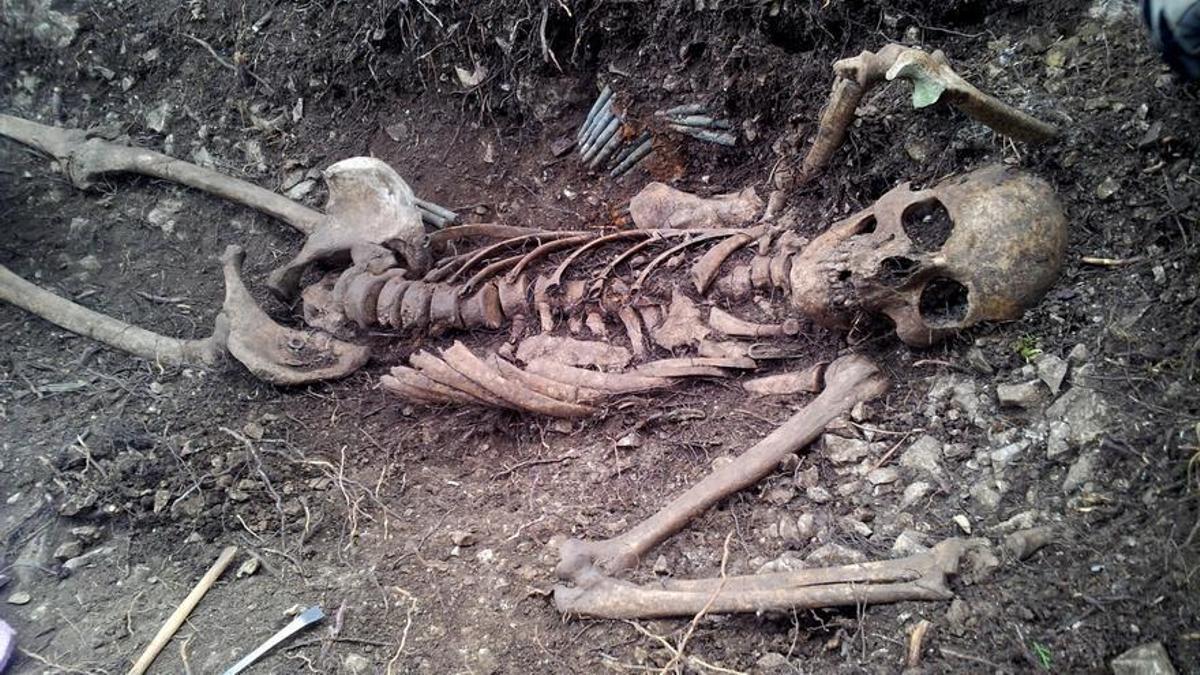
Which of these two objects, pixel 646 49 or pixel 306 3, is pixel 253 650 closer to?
pixel 646 49

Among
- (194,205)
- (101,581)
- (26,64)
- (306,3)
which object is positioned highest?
(306,3)

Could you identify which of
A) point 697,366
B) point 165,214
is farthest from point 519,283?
point 165,214

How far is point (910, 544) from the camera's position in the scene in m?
2.51

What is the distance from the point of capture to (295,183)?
4.72 m

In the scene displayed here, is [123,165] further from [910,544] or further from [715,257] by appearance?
[910,544]

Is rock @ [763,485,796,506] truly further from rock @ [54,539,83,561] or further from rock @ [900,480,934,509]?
rock @ [54,539,83,561]

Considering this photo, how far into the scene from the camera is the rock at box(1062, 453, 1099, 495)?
2.35m

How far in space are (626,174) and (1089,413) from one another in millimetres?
2457

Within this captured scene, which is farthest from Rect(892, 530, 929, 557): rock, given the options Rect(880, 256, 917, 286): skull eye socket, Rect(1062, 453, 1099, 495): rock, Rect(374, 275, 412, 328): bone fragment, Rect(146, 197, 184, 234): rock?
Rect(146, 197, 184, 234): rock

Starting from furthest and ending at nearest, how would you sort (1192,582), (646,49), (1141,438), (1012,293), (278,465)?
(646,49) → (278,465) → (1012,293) → (1141,438) → (1192,582)

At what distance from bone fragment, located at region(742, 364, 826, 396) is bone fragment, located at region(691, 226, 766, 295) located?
1.48 ft

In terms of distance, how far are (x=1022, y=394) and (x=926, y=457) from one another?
34 centimetres

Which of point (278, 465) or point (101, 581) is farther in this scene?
point (278, 465)

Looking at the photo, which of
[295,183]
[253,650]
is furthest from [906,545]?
[295,183]
